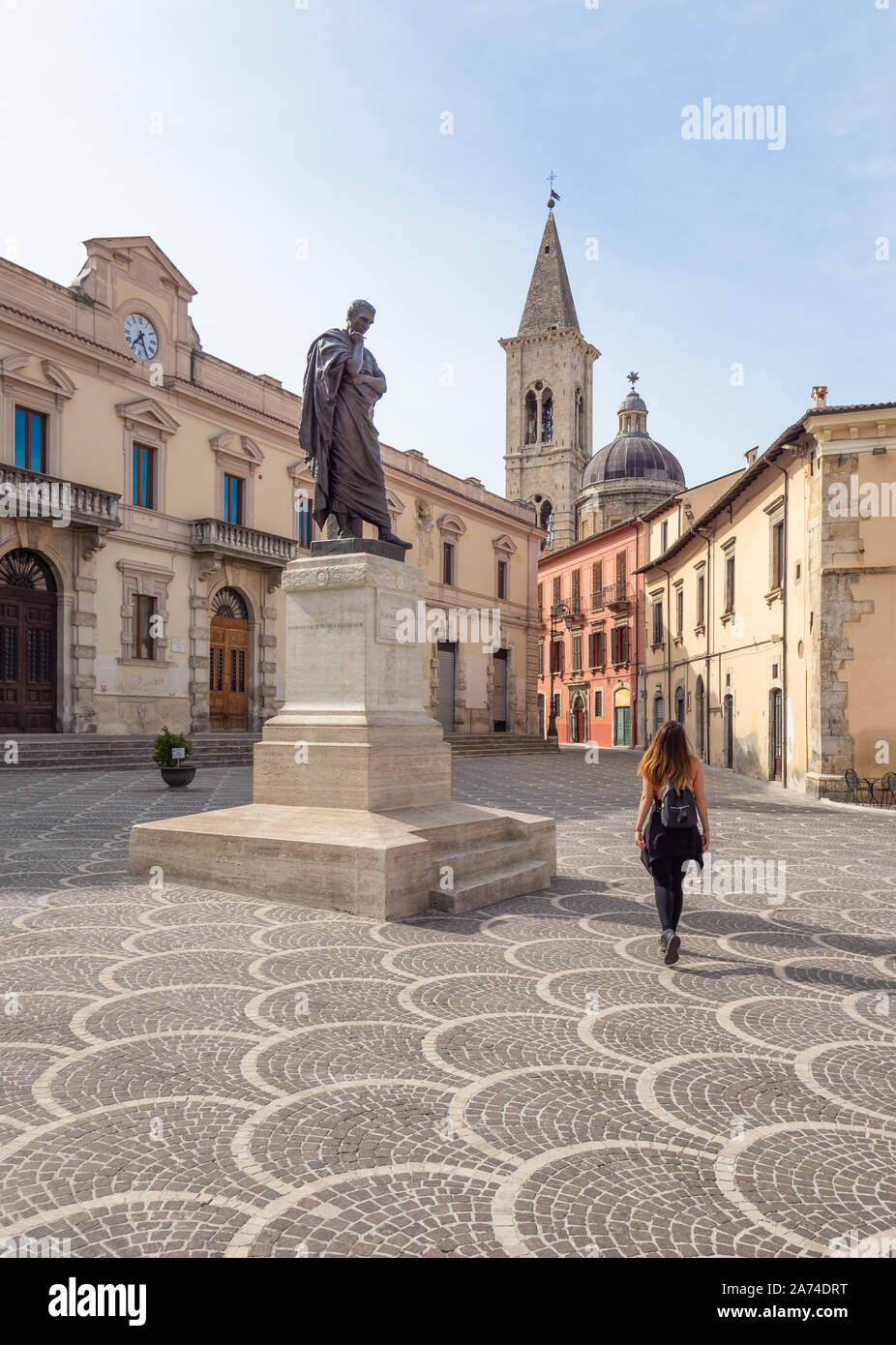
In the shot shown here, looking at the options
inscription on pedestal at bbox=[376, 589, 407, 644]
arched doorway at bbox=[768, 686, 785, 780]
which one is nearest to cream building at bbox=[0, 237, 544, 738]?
arched doorway at bbox=[768, 686, 785, 780]

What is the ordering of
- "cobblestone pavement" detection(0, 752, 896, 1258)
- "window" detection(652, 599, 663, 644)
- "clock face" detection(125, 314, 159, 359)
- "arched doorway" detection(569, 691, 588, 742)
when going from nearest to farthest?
"cobblestone pavement" detection(0, 752, 896, 1258) < "clock face" detection(125, 314, 159, 359) < "window" detection(652, 599, 663, 644) < "arched doorway" detection(569, 691, 588, 742)

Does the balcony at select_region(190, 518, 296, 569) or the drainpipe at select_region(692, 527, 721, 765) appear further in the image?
the drainpipe at select_region(692, 527, 721, 765)

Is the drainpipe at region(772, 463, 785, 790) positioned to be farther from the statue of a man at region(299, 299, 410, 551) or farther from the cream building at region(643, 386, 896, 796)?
the statue of a man at region(299, 299, 410, 551)

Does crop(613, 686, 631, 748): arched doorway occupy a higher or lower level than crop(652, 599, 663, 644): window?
lower

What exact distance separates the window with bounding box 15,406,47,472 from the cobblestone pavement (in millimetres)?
17619

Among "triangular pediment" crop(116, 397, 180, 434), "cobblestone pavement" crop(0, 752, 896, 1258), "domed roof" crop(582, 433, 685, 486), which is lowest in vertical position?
"cobblestone pavement" crop(0, 752, 896, 1258)

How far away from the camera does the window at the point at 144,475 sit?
2356 centimetres

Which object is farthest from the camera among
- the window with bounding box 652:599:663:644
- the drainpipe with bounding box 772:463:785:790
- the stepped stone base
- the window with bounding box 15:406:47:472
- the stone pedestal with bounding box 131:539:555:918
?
the window with bounding box 652:599:663:644

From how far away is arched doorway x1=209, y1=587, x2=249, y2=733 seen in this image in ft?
84.2

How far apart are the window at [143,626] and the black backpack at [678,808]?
20581 millimetres

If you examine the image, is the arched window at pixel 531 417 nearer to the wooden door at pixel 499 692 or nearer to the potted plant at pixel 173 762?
the wooden door at pixel 499 692

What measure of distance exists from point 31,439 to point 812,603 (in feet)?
60.6

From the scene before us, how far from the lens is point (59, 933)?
5.09 m

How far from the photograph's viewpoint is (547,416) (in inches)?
2425
